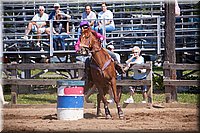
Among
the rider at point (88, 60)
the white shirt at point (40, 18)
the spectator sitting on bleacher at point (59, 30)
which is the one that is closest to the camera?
the rider at point (88, 60)

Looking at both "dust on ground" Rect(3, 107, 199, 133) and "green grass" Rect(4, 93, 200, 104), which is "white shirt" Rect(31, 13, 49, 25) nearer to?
"green grass" Rect(4, 93, 200, 104)

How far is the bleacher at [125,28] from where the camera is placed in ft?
59.1

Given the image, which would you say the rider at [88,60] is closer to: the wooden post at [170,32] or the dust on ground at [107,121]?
the dust on ground at [107,121]

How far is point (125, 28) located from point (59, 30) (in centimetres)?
273

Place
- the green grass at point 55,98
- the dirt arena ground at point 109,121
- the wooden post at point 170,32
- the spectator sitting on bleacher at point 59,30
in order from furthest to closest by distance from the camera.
Result: the spectator sitting on bleacher at point 59,30 → the green grass at point 55,98 → the wooden post at point 170,32 → the dirt arena ground at point 109,121

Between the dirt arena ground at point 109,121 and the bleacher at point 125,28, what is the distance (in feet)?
12.9

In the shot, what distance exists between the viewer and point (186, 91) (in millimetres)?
18812

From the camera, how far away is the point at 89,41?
12633 millimetres

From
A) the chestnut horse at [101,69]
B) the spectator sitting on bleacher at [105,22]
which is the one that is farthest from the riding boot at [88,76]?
the spectator sitting on bleacher at [105,22]

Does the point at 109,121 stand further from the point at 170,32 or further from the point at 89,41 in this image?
the point at 170,32

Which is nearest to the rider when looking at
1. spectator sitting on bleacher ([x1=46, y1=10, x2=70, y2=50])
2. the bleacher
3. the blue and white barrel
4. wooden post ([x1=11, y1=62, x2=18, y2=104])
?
the blue and white barrel

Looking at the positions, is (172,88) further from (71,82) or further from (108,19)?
(71,82)

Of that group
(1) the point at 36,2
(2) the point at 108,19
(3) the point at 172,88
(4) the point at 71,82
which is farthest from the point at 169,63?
(1) the point at 36,2

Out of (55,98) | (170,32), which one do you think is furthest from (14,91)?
(170,32)
